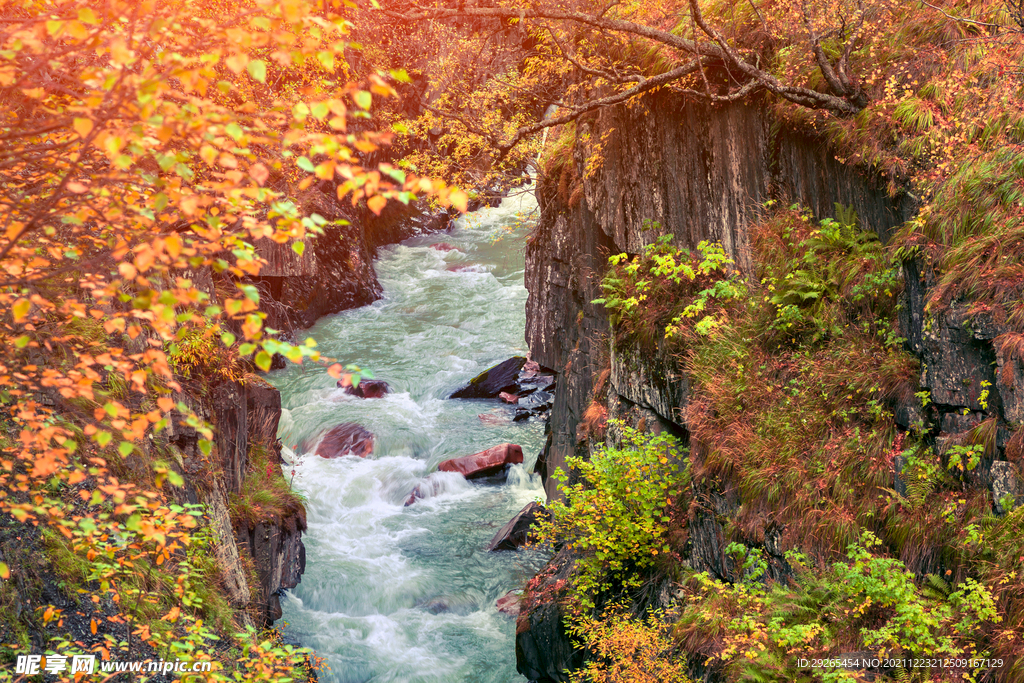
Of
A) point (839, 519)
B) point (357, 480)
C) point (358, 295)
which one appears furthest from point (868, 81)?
point (358, 295)

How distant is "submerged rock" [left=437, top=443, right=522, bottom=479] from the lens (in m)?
18.1

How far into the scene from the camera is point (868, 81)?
7961 mm

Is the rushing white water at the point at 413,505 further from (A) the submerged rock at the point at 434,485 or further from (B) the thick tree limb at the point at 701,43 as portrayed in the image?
(B) the thick tree limb at the point at 701,43

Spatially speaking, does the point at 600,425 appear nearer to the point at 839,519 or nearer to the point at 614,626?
the point at 614,626

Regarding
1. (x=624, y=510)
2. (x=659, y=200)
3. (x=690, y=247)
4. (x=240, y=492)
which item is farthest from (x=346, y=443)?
(x=690, y=247)

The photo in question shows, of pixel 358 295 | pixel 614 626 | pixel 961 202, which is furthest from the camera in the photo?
pixel 358 295

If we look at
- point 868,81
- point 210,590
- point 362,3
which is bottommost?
point 210,590

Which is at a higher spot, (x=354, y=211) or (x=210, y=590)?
(x=354, y=211)

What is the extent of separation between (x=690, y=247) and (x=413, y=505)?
1032cm

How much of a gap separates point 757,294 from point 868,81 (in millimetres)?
3130

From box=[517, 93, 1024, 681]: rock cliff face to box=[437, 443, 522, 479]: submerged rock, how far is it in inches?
75.6

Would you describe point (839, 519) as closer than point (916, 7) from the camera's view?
Yes

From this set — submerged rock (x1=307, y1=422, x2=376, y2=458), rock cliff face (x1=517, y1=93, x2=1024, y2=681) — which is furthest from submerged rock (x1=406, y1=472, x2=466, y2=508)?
rock cliff face (x1=517, y1=93, x2=1024, y2=681)

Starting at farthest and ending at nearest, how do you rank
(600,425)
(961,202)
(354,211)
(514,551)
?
(354,211)
(514,551)
(600,425)
(961,202)
